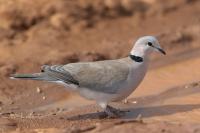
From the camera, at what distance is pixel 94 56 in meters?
10.8

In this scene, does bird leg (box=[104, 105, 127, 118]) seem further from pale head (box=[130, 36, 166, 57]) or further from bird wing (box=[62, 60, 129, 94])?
pale head (box=[130, 36, 166, 57])

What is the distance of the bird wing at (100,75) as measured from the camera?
7.94 metres

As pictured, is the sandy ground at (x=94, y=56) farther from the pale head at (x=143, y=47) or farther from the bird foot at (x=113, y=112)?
the pale head at (x=143, y=47)

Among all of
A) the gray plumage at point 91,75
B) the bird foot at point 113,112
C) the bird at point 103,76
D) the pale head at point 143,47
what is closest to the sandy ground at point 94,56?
the bird foot at point 113,112

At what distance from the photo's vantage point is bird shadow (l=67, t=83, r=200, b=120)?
830 centimetres

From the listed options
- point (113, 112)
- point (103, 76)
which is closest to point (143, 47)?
point (103, 76)

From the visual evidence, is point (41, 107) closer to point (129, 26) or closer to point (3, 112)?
point (3, 112)

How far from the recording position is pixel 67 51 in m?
11.1

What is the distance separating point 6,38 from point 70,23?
1.38 m

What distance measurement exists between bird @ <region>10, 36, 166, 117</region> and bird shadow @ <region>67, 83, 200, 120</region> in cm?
32

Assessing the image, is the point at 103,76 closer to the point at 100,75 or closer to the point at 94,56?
the point at 100,75

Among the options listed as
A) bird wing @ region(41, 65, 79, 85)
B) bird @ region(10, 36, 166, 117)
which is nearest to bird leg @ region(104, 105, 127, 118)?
bird @ region(10, 36, 166, 117)

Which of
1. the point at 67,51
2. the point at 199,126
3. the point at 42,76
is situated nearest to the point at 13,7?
the point at 67,51

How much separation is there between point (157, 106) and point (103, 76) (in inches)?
43.1
